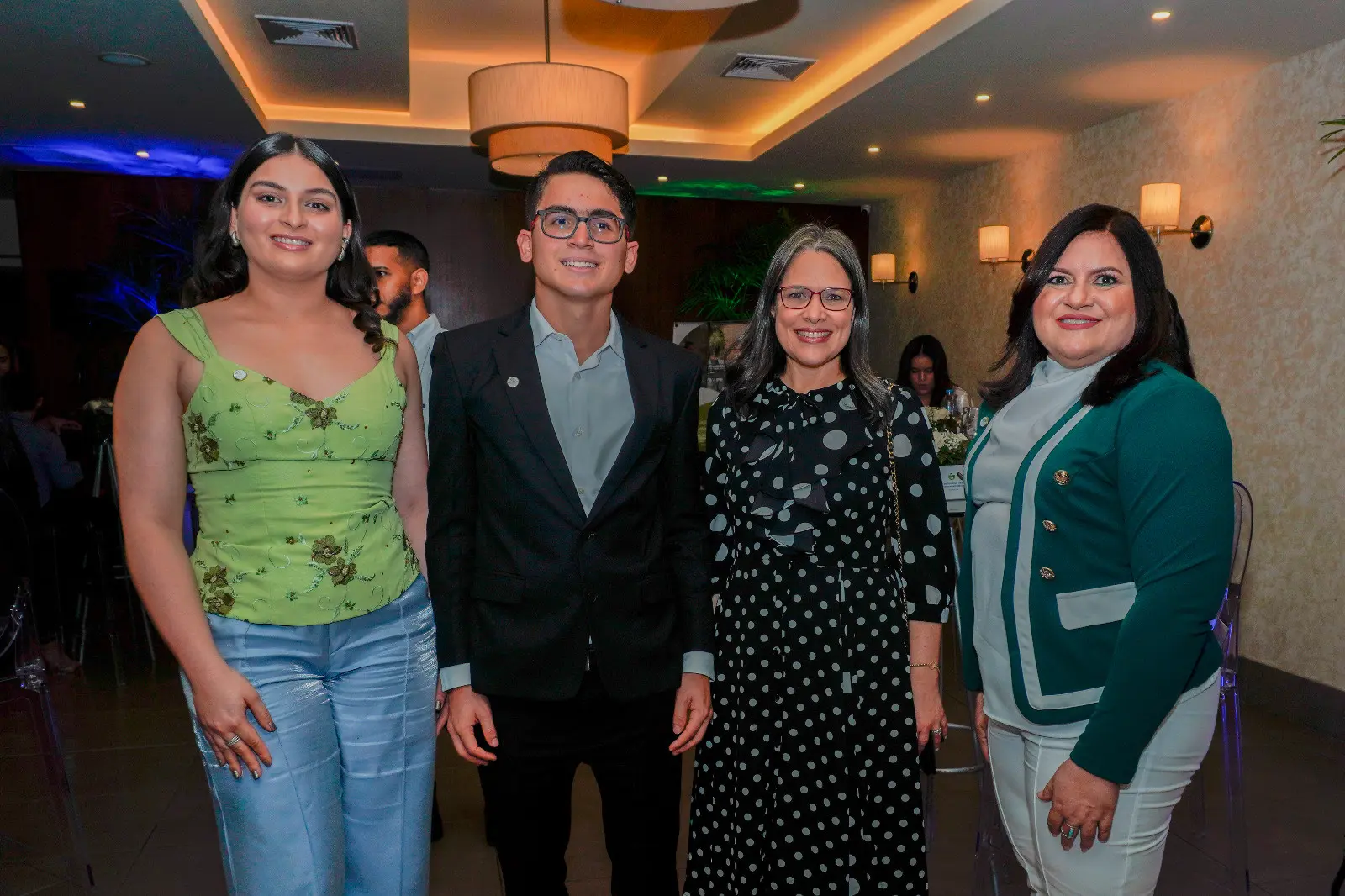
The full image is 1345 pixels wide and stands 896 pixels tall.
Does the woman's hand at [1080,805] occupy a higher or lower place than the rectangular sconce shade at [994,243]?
lower

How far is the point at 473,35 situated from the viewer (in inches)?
258

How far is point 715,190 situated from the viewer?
9133 mm

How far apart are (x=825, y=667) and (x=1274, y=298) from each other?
4.16m

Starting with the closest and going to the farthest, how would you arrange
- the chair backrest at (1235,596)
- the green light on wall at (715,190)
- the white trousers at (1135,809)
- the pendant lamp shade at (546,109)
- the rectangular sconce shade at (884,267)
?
1. the white trousers at (1135,809)
2. the chair backrest at (1235,596)
3. the pendant lamp shade at (546,109)
4. the green light on wall at (715,190)
5. the rectangular sconce shade at (884,267)

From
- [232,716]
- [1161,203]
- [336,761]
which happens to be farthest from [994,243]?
[232,716]

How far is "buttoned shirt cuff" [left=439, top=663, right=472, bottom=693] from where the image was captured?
1701 mm

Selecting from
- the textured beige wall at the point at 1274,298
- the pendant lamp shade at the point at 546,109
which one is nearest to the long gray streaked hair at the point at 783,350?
the pendant lamp shade at the point at 546,109

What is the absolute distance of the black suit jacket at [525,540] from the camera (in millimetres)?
1684

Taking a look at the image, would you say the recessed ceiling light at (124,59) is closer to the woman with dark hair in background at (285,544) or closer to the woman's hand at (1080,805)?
the woman with dark hair in background at (285,544)

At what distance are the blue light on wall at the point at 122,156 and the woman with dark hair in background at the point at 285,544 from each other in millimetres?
6305

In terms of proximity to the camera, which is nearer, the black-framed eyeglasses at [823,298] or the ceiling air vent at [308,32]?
the black-framed eyeglasses at [823,298]

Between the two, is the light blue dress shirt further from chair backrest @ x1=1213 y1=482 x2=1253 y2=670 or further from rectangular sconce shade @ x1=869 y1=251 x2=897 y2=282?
rectangular sconce shade @ x1=869 y1=251 x2=897 y2=282

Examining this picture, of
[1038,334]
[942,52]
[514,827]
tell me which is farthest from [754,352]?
[942,52]

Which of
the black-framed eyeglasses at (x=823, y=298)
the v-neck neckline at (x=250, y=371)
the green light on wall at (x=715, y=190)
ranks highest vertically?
the green light on wall at (x=715, y=190)
